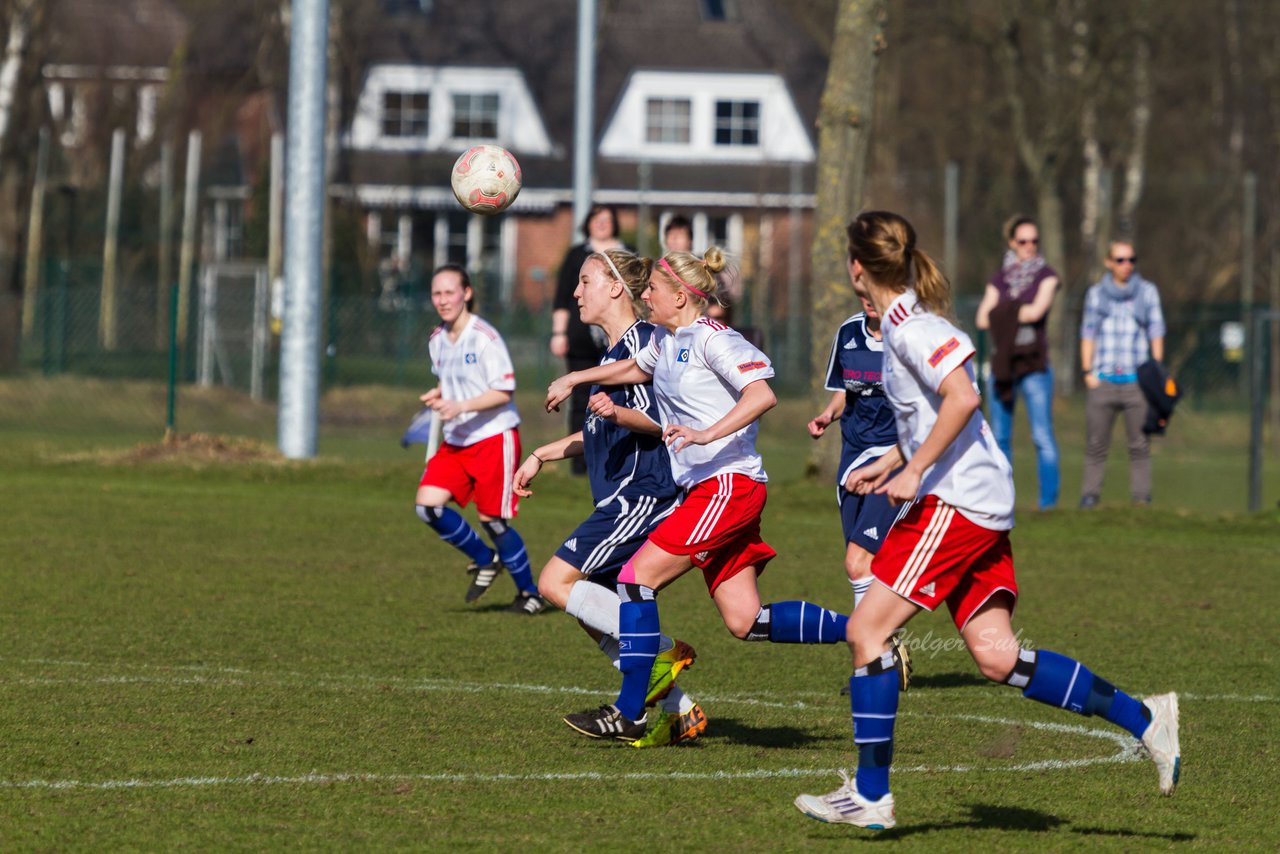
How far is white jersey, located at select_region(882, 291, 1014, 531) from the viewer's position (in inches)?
210

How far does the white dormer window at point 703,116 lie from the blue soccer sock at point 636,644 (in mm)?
38330

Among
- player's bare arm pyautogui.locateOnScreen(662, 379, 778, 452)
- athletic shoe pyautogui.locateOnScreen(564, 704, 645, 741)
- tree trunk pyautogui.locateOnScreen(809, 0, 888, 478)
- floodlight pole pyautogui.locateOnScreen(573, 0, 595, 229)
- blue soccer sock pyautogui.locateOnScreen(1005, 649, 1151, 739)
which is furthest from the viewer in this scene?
floodlight pole pyautogui.locateOnScreen(573, 0, 595, 229)

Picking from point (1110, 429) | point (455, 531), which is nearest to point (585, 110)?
point (1110, 429)

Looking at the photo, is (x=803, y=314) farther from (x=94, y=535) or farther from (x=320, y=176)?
(x=94, y=535)

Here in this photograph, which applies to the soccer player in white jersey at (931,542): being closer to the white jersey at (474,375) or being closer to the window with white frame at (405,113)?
the white jersey at (474,375)

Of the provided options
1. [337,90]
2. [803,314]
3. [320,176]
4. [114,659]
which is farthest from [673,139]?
[114,659]

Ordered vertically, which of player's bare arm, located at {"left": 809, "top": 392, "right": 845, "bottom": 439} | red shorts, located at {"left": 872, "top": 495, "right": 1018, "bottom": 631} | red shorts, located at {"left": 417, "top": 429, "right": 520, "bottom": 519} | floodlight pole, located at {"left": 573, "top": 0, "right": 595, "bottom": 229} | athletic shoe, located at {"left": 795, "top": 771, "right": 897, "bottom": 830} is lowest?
athletic shoe, located at {"left": 795, "top": 771, "right": 897, "bottom": 830}

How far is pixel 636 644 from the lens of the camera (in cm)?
660

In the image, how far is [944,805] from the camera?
5.76m

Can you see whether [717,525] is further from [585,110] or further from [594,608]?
[585,110]

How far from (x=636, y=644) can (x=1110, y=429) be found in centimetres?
877

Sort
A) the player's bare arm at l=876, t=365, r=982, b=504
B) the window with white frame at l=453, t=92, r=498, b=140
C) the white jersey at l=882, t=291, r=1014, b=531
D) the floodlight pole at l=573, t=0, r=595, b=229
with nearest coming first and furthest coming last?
the player's bare arm at l=876, t=365, r=982, b=504, the white jersey at l=882, t=291, r=1014, b=531, the floodlight pole at l=573, t=0, r=595, b=229, the window with white frame at l=453, t=92, r=498, b=140

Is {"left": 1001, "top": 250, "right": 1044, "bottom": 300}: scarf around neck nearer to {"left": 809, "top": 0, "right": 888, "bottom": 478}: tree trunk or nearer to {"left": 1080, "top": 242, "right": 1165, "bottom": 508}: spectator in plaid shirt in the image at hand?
{"left": 1080, "top": 242, "right": 1165, "bottom": 508}: spectator in plaid shirt

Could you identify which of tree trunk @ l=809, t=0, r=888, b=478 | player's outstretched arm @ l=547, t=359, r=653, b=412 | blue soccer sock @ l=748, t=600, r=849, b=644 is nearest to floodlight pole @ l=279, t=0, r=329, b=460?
tree trunk @ l=809, t=0, r=888, b=478
